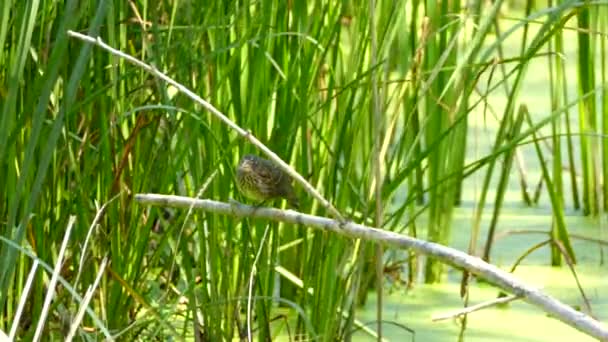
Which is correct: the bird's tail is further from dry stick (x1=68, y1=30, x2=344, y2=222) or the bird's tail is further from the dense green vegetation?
dry stick (x1=68, y1=30, x2=344, y2=222)

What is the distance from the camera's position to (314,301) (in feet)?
7.91

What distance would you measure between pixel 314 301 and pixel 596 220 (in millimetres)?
1246

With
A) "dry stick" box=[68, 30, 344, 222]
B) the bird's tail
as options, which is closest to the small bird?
the bird's tail

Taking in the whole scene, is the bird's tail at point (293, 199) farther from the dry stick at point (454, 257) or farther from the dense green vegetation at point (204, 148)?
the dry stick at point (454, 257)

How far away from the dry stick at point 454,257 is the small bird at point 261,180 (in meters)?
0.40

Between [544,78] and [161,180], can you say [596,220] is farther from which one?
[544,78]

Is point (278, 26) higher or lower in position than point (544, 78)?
higher

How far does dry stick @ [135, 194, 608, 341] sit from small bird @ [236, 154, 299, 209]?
0.40 m

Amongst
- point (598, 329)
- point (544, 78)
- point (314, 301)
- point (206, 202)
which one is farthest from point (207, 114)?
point (544, 78)

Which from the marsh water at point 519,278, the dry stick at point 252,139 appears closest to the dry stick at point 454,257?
the dry stick at point 252,139

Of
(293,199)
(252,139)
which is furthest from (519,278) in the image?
(252,139)

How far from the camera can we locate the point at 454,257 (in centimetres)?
162

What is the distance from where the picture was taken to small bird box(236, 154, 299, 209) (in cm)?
231

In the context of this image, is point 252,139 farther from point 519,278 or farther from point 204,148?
point 519,278
